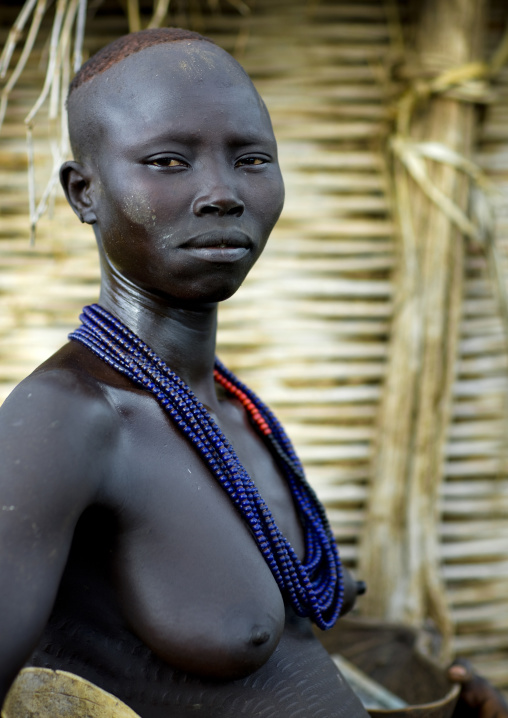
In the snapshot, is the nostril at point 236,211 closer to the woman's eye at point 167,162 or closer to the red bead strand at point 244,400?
the woman's eye at point 167,162

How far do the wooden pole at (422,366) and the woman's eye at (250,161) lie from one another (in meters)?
2.04

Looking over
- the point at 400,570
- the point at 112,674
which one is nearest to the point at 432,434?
the point at 400,570

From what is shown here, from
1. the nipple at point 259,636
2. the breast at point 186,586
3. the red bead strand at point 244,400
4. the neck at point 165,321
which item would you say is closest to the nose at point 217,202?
the neck at point 165,321

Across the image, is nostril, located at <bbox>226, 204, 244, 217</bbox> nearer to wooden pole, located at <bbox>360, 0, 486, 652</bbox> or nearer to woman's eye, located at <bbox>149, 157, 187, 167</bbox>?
woman's eye, located at <bbox>149, 157, 187, 167</bbox>

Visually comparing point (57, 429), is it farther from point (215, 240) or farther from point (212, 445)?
point (215, 240)

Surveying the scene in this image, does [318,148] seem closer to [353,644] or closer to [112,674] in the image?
[353,644]

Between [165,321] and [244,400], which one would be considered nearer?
[165,321]

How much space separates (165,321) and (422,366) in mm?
2125

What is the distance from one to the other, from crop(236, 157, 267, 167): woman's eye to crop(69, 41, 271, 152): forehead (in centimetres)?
6

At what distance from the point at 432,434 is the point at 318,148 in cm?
139

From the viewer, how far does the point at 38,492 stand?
1.17m

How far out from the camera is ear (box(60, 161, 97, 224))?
5.01 feet

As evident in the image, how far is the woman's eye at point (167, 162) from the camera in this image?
4.62ft

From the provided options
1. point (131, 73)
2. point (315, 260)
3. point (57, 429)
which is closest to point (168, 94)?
point (131, 73)
